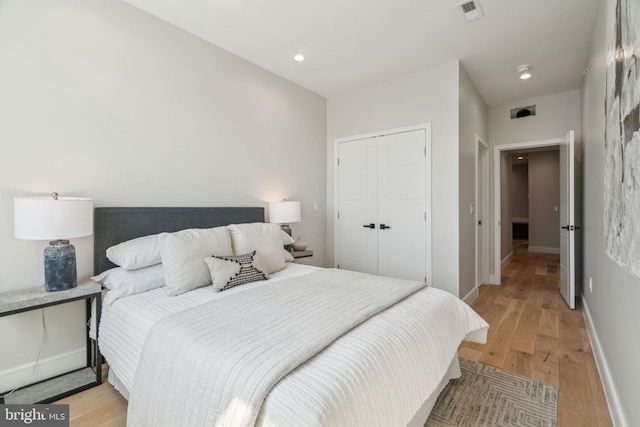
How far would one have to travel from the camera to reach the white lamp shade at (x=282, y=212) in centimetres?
335

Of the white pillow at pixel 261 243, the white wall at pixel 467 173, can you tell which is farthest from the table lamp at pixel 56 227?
the white wall at pixel 467 173

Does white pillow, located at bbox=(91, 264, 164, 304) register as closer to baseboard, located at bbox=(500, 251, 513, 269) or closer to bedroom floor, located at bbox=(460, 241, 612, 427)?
bedroom floor, located at bbox=(460, 241, 612, 427)

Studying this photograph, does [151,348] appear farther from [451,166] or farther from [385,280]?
[451,166]

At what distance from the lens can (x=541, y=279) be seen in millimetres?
4875

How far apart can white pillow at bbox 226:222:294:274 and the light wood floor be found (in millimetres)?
1245

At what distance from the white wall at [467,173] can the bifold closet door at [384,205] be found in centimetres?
38

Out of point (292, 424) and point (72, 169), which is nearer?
point (292, 424)

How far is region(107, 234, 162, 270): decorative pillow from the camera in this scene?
6.72 ft

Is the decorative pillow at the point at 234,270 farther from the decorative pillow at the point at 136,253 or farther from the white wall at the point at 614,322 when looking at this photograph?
the white wall at the point at 614,322

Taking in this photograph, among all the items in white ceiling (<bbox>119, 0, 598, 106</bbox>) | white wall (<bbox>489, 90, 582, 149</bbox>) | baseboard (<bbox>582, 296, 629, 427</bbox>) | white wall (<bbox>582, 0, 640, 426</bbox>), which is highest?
white ceiling (<bbox>119, 0, 598, 106</bbox>)

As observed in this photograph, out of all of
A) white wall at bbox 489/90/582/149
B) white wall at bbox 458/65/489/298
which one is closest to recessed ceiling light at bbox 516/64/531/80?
white wall at bbox 458/65/489/298

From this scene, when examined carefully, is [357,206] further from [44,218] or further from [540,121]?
[44,218]

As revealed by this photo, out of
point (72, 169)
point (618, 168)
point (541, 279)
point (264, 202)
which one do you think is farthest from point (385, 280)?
point (541, 279)

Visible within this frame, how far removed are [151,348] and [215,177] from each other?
1858 millimetres
